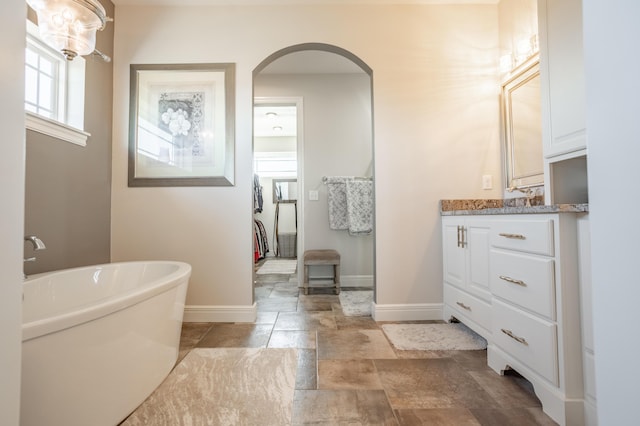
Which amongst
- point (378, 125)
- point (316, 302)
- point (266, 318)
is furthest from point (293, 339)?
point (378, 125)

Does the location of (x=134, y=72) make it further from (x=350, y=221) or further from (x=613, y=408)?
(x=613, y=408)

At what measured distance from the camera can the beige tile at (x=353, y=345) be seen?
1.69 meters

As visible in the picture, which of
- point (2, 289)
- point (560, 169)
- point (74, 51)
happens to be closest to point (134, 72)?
point (74, 51)

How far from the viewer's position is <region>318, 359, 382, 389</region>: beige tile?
4.54 ft

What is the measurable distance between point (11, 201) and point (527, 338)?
5.84ft

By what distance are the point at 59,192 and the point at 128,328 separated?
1.26 m

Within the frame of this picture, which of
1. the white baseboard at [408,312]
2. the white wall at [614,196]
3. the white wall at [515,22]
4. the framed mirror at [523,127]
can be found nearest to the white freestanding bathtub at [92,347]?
the white wall at [614,196]

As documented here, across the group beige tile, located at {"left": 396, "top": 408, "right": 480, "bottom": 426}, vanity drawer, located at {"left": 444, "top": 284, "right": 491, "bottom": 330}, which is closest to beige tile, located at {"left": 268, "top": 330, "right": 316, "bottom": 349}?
beige tile, located at {"left": 396, "top": 408, "right": 480, "bottom": 426}

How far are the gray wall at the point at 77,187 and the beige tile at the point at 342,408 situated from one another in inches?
67.6

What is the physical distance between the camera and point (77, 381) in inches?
37.4

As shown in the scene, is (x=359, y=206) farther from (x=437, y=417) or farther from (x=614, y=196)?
(x=614, y=196)

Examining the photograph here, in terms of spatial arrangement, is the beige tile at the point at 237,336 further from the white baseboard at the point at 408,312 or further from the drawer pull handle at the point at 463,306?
the drawer pull handle at the point at 463,306

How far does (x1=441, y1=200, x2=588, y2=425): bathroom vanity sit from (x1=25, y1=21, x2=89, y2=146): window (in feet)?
8.67

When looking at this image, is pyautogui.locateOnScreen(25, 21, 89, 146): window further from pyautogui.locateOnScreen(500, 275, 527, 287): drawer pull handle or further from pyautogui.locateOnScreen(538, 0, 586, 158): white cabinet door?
pyautogui.locateOnScreen(538, 0, 586, 158): white cabinet door
